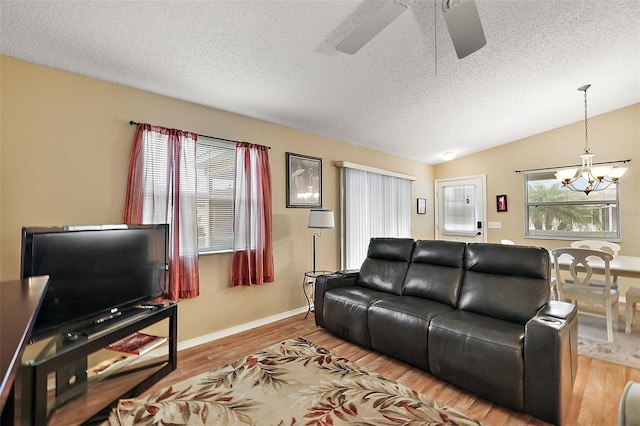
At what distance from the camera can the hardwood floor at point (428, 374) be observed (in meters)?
1.87

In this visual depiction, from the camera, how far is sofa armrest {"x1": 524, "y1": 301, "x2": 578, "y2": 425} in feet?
5.69

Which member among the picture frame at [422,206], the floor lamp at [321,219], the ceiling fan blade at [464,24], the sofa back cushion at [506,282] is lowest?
the sofa back cushion at [506,282]

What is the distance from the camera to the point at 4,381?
0.45m

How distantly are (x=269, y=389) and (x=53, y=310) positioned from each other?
1.48 meters

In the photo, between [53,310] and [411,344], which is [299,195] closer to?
[411,344]

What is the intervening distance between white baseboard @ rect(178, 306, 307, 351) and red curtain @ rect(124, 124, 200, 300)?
1.61ft

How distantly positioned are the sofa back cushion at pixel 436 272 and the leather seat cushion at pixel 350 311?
0.30 metres

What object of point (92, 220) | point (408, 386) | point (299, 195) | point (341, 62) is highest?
point (341, 62)

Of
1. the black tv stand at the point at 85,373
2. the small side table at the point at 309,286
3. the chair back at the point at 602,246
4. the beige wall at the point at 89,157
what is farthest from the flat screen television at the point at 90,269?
the chair back at the point at 602,246

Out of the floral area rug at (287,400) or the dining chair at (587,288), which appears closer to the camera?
the floral area rug at (287,400)

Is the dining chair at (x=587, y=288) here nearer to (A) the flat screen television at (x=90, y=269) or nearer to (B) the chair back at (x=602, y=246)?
(B) the chair back at (x=602, y=246)

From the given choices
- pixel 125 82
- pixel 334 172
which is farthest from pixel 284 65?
pixel 334 172

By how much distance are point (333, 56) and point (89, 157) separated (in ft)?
7.19

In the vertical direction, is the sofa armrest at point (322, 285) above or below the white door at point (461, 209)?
below
